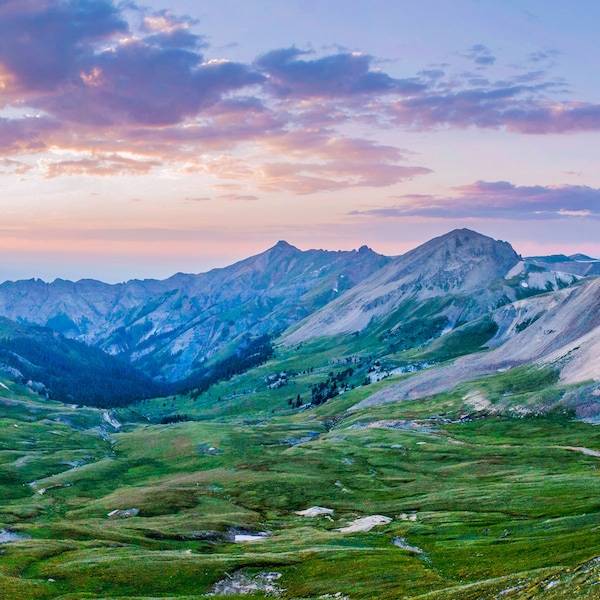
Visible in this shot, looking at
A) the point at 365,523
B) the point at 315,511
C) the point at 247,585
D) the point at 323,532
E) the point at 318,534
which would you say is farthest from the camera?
the point at 315,511

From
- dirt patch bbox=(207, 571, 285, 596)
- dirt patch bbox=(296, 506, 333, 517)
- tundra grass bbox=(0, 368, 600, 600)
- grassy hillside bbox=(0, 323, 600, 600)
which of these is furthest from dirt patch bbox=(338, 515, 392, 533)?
dirt patch bbox=(207, 571, 285, 596)

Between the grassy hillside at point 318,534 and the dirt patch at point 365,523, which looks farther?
the dirt patch at point 365,523

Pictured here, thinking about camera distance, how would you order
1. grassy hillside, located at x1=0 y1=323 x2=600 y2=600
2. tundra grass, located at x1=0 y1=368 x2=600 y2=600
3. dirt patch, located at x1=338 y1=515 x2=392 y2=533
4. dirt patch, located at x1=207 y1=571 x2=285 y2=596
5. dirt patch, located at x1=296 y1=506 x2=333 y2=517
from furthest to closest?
1. dirt patch, located at x1=296 y1=506 x2=333 y2=517
2. dirt patch, located at x1=338 y1=515 x2=392 y2=533
3. dirt patch, located at x1=207 y1=571 x2=285 y2=596
4. tundra grass, located at x1=0 y1=368 x2=600 y2=600
5. grassy hillside, located at x1=0 y1=323 x2=600 y2=600

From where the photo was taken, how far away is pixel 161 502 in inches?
5910

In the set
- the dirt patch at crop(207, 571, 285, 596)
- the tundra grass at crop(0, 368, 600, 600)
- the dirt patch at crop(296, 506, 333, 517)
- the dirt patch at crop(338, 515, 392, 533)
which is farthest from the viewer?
the dirt patch at crop(296, 506, 333, 517)

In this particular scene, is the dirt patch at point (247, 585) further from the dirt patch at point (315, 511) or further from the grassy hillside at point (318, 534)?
the dirt patch at point (315, 511)

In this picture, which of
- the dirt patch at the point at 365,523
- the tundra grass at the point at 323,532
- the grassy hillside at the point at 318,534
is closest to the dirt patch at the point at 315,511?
the tundra grass at the point at 323,532

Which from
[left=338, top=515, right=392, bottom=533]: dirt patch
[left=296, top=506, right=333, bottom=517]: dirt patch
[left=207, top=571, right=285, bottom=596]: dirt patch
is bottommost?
[left=296, top=506, right=333, bottom=517]: dirt patch

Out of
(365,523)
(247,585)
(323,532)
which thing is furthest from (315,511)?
(247,585)

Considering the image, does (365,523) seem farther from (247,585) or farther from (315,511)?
(247,585)

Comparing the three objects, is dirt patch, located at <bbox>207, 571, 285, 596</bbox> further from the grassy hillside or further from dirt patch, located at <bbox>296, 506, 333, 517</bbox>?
dirt patch, located at <bbox>296, 506, 333, 517</bbox>

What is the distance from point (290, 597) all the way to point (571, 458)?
138 meters

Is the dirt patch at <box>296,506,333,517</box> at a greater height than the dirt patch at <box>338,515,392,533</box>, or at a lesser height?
lesser

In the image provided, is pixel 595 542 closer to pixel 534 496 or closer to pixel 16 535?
pixel 534 496
